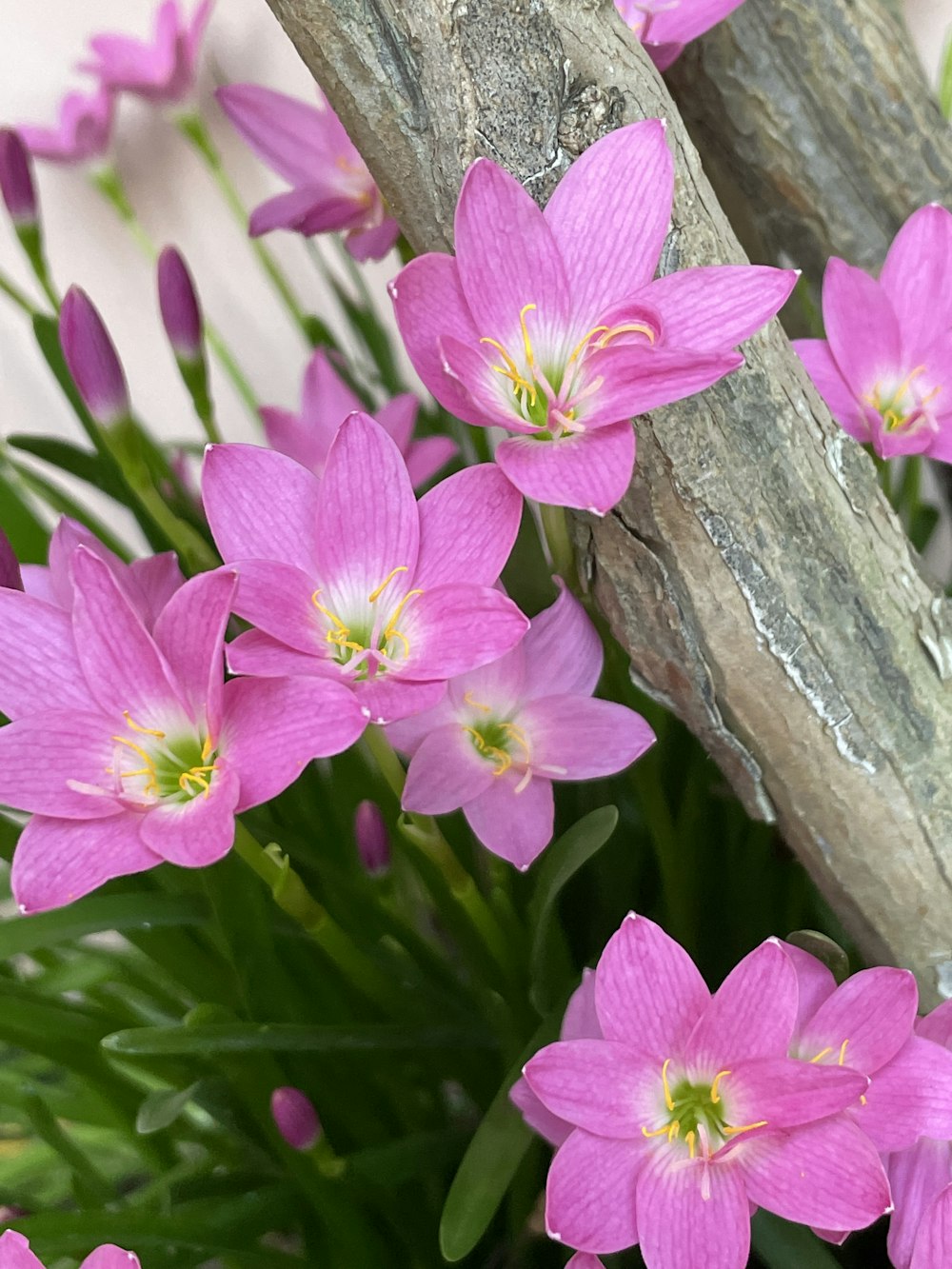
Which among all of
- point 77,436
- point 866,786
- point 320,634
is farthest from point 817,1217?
point 77,436

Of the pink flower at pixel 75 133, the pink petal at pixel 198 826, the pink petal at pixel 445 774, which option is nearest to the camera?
the pink petal at pixel 198 826

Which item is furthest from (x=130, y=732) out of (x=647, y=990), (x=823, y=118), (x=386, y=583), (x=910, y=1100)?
(x=823, y=118)

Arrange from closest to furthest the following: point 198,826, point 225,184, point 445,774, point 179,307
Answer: point 198,826 < point 445,774 < point 179,307 < point 225,184

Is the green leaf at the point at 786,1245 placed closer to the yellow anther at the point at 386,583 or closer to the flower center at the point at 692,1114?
the flower center at the point at 692,1114

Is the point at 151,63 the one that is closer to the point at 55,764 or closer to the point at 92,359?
the point at 92,359

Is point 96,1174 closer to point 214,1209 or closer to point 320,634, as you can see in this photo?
point 214,1209

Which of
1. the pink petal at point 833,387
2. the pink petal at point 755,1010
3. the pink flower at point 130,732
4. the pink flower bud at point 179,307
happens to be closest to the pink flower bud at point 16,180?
the pink flower bud at point 179,307

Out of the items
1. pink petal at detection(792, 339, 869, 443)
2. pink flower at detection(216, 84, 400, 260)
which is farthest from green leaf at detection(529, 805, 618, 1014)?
pink flower at detection(216, 84, 400, 260)
